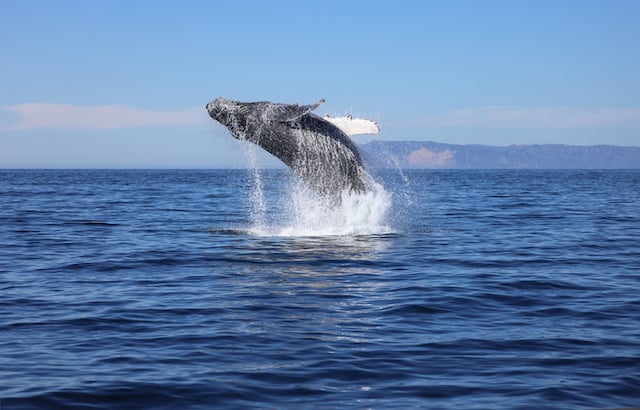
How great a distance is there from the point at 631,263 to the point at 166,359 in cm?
992

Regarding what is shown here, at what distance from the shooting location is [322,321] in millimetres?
9133

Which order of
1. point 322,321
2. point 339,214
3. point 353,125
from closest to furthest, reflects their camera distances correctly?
point 322,321 → point 353,125 → point 339,214

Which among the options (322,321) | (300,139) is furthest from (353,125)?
(322,321)

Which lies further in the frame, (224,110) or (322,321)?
(224,110)

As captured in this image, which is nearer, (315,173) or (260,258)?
(260,258)

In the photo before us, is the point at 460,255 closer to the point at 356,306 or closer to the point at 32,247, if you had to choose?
the point at 356,306

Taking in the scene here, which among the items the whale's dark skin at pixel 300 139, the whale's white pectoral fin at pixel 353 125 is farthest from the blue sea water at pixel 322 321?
the whale's white pectoral fin at pixel 353 125

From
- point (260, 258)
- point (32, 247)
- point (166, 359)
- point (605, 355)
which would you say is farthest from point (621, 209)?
point (166, 359)

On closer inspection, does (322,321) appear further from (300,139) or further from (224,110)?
(224,110)

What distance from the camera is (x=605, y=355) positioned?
763 cm

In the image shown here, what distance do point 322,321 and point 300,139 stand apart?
770cm

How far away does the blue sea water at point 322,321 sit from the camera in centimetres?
657

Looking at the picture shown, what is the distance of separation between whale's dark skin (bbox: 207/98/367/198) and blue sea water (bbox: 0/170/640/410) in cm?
127

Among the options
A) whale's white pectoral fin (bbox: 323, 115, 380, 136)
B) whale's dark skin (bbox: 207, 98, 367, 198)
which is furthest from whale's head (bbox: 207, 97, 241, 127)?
whale's white pectoral fin (bbox: 323, 115, 380, 136)
